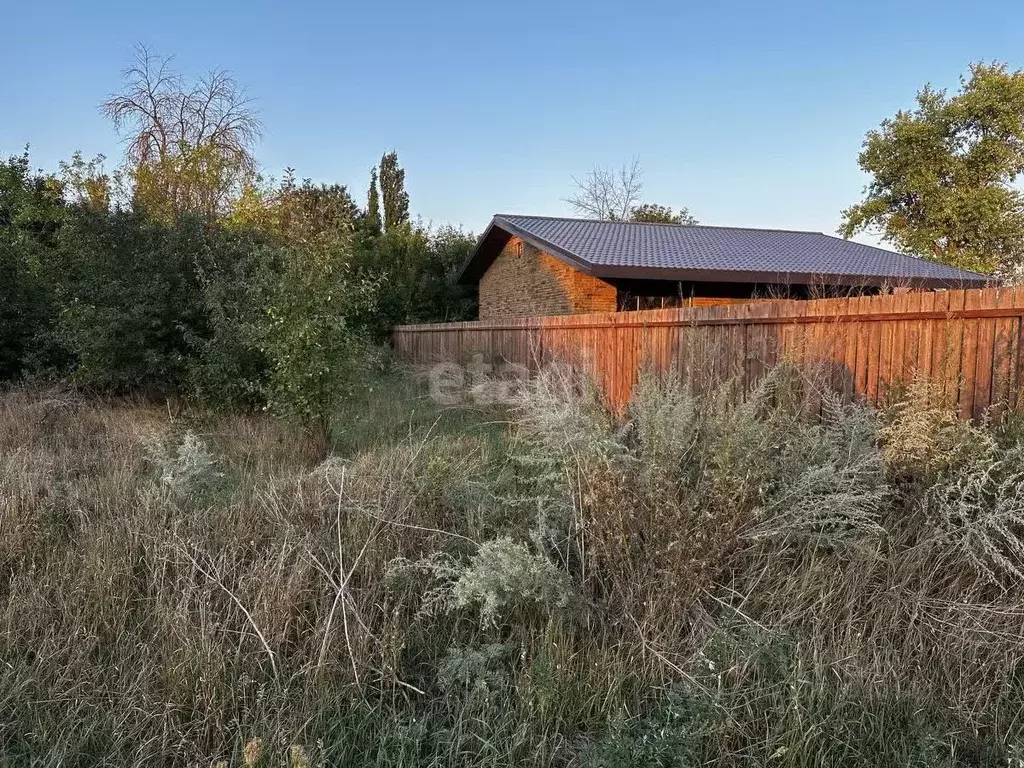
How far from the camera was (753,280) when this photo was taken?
12.6m

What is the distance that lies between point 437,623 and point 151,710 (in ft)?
3.59

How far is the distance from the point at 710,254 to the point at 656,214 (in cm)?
2502

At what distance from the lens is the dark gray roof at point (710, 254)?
12336mm

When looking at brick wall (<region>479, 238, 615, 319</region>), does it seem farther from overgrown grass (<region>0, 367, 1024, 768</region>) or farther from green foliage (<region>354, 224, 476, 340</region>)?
overgrown grass (<region>0, 367, 1024, 768</region>)

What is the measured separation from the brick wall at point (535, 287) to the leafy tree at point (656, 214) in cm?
2107

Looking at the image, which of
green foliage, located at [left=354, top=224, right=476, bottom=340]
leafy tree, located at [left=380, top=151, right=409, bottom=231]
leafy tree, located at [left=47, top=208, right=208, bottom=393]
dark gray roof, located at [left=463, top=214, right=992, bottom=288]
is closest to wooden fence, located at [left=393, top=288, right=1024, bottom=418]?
dark gray roof, located at [left=463, top=214, right=992, bottom=288]

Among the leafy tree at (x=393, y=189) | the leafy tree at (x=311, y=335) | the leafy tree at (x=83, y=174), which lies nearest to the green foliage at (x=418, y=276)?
the leafy tree at (x=83, y=174)

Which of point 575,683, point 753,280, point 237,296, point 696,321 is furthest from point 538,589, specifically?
point 753,280

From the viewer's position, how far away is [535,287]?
15594mm

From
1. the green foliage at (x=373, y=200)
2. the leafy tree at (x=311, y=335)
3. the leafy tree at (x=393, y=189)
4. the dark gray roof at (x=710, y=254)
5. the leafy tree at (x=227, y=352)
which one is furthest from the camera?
the leafy tree at (x=393, y=189)

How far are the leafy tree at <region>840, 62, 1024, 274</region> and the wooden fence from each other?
22.4 m

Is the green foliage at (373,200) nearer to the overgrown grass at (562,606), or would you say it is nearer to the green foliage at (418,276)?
the green foliage at (418,276)

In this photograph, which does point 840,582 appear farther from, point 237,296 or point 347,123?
point 347,123

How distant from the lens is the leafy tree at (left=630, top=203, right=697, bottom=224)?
37.2 m
